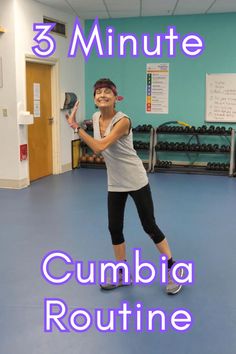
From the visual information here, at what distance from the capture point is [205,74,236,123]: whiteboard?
23.9ft

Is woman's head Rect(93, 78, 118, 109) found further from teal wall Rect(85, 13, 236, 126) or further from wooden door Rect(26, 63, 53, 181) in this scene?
teal wall Rect(85, 13, 236, 126)

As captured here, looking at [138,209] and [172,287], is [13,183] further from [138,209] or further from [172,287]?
[172,287]

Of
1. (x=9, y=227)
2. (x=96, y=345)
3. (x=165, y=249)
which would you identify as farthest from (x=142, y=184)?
(x=9, y=227)

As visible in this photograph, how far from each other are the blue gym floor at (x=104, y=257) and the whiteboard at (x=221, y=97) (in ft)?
5.59

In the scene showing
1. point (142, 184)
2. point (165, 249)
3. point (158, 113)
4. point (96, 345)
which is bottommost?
point (96, 345)

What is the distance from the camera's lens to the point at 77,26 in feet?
24.9

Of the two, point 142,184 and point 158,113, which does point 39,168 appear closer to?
point 158,113

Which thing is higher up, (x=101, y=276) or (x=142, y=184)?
(x=142, y=184)

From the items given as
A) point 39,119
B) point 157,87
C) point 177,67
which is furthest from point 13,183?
point 177,67

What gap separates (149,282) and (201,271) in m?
0.46

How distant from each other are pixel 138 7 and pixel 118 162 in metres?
5.00

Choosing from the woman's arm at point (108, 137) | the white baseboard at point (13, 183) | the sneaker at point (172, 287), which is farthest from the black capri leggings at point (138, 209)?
the white baseboard at point (13, 183)

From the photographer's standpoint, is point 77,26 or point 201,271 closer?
point 201,271

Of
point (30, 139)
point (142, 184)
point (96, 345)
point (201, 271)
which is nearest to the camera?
point (96, 345)
